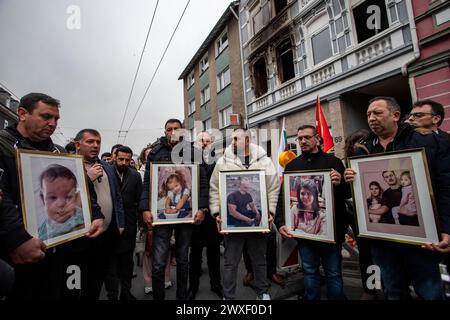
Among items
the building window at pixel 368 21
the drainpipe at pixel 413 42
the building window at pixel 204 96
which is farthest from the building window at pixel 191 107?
the drainpipe at pixel 413 42

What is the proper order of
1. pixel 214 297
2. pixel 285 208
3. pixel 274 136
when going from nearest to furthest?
pixel 285 208 < pixel 214 297 < pixel 274 136

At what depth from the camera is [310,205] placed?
76.0 inches

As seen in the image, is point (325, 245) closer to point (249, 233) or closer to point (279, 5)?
point (249, 233)

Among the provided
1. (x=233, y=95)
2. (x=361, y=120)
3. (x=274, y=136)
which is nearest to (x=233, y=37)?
(x=233, y=95)

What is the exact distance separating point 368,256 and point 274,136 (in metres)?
6.69

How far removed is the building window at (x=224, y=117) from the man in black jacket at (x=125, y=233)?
11105mm

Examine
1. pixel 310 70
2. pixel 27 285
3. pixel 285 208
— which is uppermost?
pixel 310 70

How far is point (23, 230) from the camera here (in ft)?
3.99

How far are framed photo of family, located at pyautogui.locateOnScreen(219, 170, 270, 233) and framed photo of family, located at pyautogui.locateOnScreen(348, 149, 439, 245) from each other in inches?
30.1

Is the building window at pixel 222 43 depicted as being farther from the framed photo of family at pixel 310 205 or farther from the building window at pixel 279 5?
the framed photo of family at pixel 310 205

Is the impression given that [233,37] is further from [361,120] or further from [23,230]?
[23,230]

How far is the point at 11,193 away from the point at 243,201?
65.7 inches

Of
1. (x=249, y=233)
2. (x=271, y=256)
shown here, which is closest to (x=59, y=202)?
(x=249, y=233)

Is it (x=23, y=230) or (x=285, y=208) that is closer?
(x=23, y=230)
